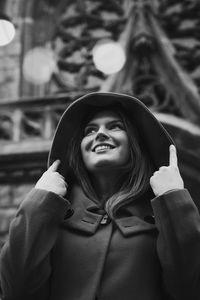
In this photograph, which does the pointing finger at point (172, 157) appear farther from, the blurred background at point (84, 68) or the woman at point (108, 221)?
the blurred background at point (84, 68)

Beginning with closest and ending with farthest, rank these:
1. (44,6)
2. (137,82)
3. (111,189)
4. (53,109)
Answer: (111,189) → (53,109) → (137,82) → (44,6)

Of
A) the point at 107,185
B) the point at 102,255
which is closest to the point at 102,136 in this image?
the point at 107,185

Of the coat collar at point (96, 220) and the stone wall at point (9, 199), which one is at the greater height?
the coat collar at point (96, 220)

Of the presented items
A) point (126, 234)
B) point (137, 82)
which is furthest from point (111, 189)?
point (137, 82)

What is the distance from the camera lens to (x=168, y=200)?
5.80 feet

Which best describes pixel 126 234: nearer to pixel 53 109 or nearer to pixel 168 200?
pixel 168 200

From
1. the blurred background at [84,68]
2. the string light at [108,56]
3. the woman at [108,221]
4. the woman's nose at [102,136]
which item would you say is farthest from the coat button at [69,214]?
the string light at [108,56]

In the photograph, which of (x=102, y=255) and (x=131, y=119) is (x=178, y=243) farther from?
(x=131, y=119)

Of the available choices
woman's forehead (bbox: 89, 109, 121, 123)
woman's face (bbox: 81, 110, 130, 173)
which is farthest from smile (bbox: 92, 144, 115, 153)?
woman's forehead (bbox: 89, 109, 121, 123)

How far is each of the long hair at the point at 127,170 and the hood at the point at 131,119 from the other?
0.05ft

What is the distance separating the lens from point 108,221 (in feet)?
6.16

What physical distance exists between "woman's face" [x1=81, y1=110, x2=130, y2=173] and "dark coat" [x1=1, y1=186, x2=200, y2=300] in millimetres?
169

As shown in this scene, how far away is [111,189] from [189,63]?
5086 mm

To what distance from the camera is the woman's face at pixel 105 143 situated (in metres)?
1.95
